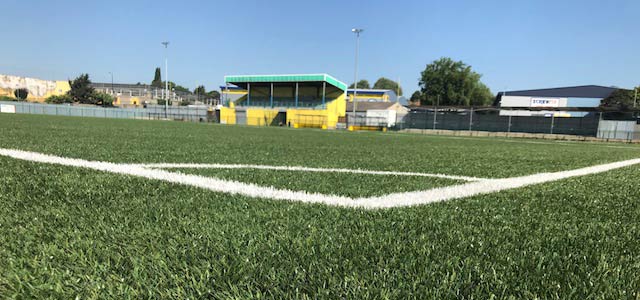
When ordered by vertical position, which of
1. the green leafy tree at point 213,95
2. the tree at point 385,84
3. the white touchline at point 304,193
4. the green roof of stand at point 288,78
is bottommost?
the white touchline at point 304,193

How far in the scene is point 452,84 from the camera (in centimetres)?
5609

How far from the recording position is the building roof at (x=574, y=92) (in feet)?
147

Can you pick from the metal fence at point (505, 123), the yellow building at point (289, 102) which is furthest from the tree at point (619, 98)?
the yellow building at point (289, 102)

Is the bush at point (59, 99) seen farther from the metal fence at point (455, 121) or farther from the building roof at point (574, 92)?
the building roof at point (574, 92)

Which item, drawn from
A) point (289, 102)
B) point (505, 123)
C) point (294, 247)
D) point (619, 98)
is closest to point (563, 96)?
point (619, 98)

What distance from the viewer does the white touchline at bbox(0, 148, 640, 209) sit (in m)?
2.03

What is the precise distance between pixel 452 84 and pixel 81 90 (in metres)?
73.4

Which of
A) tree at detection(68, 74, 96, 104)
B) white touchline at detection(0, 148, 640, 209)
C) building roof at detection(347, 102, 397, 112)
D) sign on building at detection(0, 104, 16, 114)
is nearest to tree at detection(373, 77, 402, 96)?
building roof at detection(347, 102, 397, 112)

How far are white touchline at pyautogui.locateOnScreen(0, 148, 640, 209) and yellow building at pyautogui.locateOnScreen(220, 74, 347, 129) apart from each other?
1266 inches

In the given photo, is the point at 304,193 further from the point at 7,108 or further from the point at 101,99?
the point at 101,99

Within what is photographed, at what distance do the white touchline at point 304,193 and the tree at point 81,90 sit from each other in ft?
254

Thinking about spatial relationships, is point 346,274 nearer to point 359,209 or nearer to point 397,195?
point 359,209

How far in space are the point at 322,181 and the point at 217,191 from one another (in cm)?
92

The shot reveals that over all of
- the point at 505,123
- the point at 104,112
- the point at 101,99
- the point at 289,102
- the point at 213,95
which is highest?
the point at 213,95
